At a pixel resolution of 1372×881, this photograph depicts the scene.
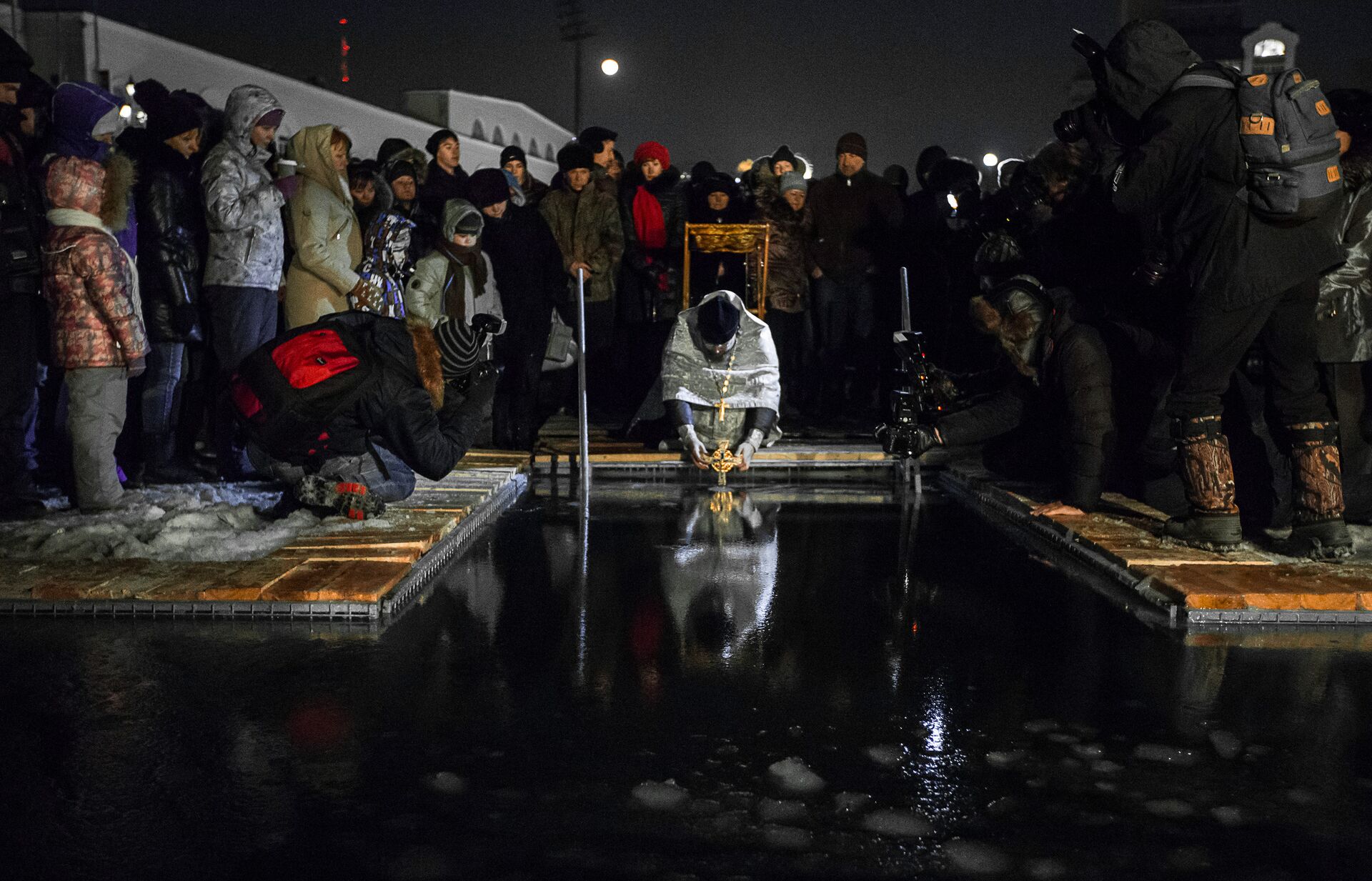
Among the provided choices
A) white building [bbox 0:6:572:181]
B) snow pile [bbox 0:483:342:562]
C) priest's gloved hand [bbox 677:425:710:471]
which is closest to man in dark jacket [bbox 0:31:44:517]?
snow pile [bbox 0:483:342:562]

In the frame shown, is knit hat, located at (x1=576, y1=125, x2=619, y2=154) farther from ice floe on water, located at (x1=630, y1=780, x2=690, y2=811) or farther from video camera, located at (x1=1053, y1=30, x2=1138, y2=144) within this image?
ice floe on water, located at (x1=630, y1=780, x2=690, y2=811)

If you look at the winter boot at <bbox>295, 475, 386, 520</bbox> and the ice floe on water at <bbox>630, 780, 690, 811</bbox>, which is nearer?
the ice floe on water at <bbox>630, 780, 690, 811</bbox>

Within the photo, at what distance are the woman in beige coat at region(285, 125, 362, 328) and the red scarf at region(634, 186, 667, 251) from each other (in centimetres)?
291

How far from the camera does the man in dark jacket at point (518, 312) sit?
8602mm

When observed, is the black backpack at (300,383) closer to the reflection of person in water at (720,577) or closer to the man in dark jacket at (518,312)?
the reflection of person in water at (720,577)

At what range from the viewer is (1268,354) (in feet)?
16.1

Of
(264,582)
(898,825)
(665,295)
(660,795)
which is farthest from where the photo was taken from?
(665,295)

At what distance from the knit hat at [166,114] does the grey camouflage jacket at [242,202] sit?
0.18 metres

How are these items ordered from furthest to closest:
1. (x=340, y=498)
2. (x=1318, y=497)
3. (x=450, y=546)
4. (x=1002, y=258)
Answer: (x=1002, y=258) < (x=340, y=498) < (x=450, y=546) < (x=1318, y=497)

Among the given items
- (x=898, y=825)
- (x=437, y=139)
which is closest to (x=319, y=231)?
(x=437, y=139)

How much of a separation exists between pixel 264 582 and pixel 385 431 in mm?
1413

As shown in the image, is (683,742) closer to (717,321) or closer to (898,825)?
(898,825)

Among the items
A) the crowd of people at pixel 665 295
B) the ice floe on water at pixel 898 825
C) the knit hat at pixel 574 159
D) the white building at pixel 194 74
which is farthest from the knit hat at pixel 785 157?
the ice floe on water at pixel 898 825

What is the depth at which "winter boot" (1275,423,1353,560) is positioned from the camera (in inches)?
187
